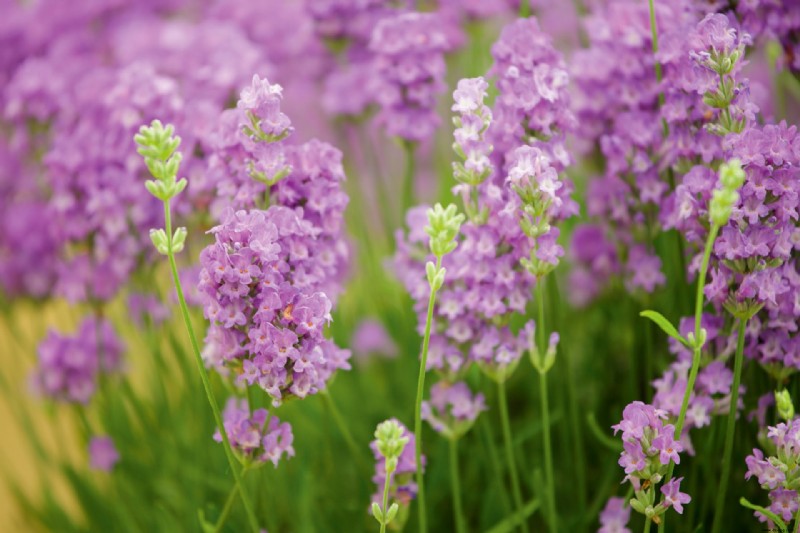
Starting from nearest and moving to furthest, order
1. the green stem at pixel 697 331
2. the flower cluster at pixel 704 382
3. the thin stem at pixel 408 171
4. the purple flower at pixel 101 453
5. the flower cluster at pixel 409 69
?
the green stem at pixel 697 331
the flower cluster at pixel 704 382
the flower cluster at pixel 409 69
the thin stem at pixel 408 171
the purple flower at pixel 101 453

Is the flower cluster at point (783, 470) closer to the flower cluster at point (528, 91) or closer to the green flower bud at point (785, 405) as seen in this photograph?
the green flower bud at point (785, 405)

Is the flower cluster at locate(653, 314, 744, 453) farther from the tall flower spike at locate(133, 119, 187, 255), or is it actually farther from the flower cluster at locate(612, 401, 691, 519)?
the tall flower spike at locate(133, 119, 187, 255)

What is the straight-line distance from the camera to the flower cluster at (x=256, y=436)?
2.92 feet

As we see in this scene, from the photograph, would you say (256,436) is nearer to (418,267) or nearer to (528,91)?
(418,267)

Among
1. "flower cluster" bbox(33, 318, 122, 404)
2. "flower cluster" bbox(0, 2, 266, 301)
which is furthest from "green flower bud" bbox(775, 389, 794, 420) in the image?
"flower cluster" bbox(33, 318, 122, 404)

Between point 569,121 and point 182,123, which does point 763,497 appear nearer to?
point 569,121

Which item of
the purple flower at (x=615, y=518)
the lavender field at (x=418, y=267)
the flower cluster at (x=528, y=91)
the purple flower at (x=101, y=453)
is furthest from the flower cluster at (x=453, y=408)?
the purple flower at (x=101, y=453)

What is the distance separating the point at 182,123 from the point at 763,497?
37.0 inches

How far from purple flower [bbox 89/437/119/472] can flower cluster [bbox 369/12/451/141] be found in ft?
2.33

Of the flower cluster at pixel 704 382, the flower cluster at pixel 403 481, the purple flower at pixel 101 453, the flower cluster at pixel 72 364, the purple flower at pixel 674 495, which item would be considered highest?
the flower cluster at pixel 704 382

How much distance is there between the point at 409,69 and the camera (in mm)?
1179

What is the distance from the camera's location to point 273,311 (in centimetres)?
83

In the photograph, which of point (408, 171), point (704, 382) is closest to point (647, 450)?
point (704, 382)

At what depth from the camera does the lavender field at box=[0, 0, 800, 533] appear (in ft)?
2.81
